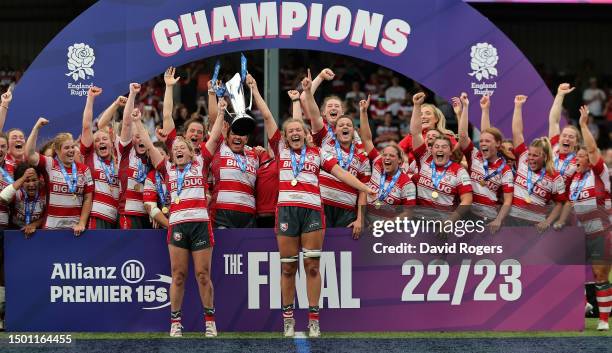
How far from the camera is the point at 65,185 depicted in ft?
31.5

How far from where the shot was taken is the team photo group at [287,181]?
9062mm

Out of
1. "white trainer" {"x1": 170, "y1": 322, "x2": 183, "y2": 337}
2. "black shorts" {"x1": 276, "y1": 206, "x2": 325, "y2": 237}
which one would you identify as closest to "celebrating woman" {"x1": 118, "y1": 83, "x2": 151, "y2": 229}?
"white trainer" {"x1": 170, "y1": 322, "x2": 183, "y2": 337}

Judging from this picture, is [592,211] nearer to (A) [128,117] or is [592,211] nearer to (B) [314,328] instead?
(B) [314,328]

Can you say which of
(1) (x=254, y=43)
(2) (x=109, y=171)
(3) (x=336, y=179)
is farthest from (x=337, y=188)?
(2) (x=109, y=171)

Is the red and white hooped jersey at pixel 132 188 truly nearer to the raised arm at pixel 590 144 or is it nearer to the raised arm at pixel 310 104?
the raised arm at pixel 310 104

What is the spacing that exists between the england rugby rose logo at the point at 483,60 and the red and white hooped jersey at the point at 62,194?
3794 mm

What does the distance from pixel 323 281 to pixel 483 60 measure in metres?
2.87

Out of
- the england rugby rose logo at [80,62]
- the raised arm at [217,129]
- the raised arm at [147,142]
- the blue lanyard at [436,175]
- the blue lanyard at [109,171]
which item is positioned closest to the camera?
the raised arm at [217,129]

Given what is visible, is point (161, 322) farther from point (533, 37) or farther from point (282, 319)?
point (533, 37)

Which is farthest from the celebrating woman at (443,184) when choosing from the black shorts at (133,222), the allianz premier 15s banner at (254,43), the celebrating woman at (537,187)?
the black shorts at (133,222)

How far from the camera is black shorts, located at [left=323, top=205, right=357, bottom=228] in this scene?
32.0ft

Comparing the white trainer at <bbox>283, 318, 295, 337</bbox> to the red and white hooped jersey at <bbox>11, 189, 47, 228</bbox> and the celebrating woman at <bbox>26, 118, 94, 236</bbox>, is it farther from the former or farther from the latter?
the red and white hooped jersey at <bbox>11, 189, 47, 228</bbox>

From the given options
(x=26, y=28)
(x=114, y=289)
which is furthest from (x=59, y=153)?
(x=26, y=28)

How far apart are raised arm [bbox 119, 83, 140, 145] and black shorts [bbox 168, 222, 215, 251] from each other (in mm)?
1166
